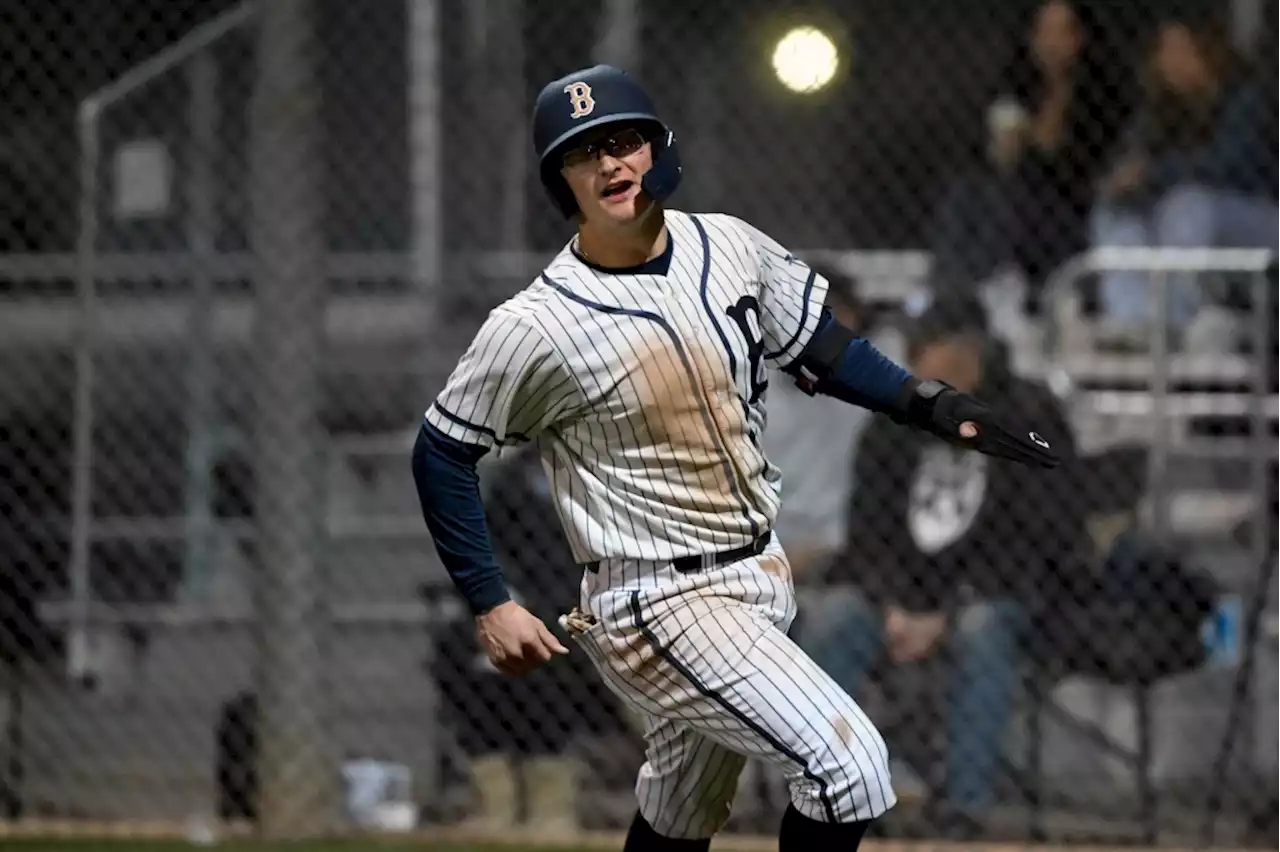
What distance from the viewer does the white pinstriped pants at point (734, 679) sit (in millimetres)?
3893

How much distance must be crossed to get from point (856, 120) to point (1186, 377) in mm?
1356

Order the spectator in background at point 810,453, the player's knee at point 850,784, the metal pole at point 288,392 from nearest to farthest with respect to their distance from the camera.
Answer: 1. the player's knee at point 850,784
2. the metal pole at point 288,392
3. the spectator in background at point 810,453

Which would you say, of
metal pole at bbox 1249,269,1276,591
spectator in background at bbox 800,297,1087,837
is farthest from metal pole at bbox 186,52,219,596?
metal pole at bbox 1249,269,1276,591

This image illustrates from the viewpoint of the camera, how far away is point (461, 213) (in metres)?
7.31

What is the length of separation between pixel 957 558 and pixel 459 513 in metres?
2.64

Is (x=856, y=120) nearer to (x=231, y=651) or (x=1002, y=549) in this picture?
(x=1002, y=549)

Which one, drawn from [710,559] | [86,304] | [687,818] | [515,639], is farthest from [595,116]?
[86,304]

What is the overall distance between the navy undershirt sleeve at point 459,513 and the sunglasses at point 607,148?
0.57m

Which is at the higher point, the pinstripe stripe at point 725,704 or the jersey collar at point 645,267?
the jersey collar at point 645,267

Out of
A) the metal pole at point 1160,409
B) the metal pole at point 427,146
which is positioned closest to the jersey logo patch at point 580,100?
the metal pole at point 1160,409

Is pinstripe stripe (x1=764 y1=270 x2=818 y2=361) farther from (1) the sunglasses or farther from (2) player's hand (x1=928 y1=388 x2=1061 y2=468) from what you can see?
(1) the sunglasses

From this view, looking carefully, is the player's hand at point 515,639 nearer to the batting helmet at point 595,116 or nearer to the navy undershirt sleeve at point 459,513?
the navy undershirt sleeve at point 459,513

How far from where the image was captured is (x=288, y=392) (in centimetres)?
658

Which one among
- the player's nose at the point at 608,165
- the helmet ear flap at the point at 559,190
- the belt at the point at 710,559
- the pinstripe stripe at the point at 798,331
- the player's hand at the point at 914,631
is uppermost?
the player's nose at the point at 608,165
